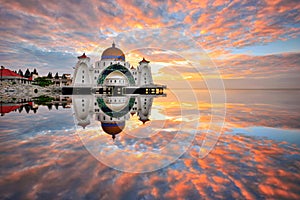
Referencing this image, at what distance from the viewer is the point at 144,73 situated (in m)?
65.0

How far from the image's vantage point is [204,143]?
305 inches

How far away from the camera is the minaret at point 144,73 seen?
64.5 metres

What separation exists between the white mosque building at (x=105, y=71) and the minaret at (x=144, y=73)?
3933mm

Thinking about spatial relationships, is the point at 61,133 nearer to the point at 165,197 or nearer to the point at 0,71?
the point at 165,197

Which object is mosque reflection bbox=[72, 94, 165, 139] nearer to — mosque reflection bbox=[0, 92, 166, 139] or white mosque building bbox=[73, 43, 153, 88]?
mosque reflection bbox=[0, 92, 166, 139]

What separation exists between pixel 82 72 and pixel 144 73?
2099 cm

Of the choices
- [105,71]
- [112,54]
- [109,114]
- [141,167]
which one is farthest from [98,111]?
[112,54]

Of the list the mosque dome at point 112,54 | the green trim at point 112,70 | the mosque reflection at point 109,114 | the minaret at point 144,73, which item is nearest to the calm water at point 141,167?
the mosque reflection at point 109,114

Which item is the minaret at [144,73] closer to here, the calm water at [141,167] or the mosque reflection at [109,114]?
the mosque reflection at [109,114]

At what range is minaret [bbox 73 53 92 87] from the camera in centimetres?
5856

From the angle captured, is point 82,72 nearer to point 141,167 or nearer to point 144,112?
point 144,112

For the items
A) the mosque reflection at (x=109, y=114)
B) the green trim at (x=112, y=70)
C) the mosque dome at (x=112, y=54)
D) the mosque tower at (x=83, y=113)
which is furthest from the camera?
the mosque dome at (x=112, y=54)

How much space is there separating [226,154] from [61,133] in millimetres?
7655

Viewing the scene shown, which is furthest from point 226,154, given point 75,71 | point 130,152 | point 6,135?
point 75,71
